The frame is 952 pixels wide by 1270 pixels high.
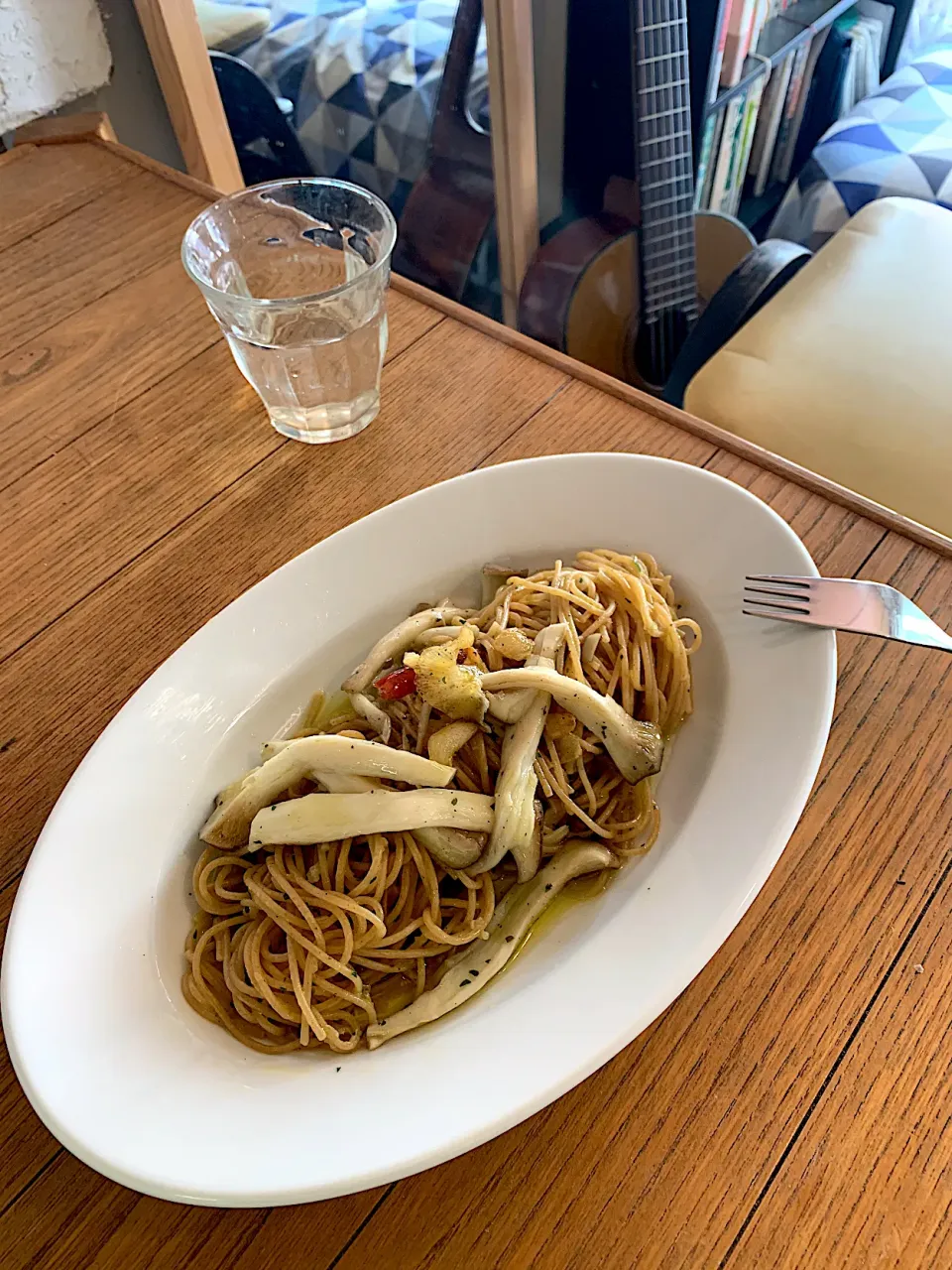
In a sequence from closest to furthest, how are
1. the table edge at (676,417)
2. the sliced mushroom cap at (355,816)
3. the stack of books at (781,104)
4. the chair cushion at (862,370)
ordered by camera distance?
the sliced mushroom cap at (355,816) → the table edge at (676,417) → the chair cushion at (862,370) → the stack of books at (781,104)

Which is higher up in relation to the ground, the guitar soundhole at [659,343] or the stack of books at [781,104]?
the stack of books at [781,104]

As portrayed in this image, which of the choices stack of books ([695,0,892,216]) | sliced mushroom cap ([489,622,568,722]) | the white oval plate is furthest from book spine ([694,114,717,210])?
sliced mushroom cap ([489,622,568,722])

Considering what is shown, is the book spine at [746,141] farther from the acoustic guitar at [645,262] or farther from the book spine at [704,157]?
the acoustic guitar at [645,262]

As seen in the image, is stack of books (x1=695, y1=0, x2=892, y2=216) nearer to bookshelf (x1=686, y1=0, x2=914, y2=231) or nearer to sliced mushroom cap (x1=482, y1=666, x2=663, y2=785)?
bookshelf (x1=686, y1=0, x2=914, y2=231)

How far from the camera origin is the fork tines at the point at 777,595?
70cm

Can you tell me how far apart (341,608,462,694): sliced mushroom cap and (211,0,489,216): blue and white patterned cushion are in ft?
4.55

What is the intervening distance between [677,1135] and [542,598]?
42 centimetres

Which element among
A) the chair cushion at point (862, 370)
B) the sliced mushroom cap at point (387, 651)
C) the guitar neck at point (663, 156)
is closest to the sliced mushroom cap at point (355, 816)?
the sliced mushroom cap at point (387, 651)

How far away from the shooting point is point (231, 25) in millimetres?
1791

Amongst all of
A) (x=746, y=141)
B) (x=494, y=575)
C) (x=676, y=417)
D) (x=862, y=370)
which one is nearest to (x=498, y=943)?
(x=494, y=575)

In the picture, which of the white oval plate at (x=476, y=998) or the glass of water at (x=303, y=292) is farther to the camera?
the glass of water at (x=303, y=292)

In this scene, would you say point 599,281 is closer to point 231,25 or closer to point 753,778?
point 231,25

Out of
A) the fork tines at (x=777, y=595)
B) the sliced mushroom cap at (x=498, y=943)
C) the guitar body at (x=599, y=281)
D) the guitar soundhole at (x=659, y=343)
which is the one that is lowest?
the guitar soundhole at (x=659, y=343)

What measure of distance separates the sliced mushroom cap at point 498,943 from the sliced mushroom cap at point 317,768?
11 cm
